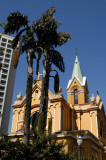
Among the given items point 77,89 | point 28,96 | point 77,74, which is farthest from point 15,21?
point 77,74

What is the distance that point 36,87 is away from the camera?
28406 mm

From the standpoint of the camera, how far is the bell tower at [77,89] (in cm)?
3731

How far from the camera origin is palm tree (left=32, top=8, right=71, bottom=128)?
17750 millimetres

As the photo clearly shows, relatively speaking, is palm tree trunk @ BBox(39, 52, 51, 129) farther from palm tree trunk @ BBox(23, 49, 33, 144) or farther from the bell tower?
the bell tower

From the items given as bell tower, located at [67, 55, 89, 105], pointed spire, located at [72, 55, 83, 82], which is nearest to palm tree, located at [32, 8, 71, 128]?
bell tower, located at [67, 55, 89, 105]

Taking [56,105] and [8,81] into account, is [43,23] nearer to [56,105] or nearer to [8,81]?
[56,105]

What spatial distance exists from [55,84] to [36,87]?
11100 millimetres

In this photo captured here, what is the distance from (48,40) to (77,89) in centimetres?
2214

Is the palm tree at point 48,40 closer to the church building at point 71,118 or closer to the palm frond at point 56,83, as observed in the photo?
the palm frond at point 56,83

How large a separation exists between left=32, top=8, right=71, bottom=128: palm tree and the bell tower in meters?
19.0

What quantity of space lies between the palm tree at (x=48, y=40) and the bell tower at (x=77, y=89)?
1901 centimetres

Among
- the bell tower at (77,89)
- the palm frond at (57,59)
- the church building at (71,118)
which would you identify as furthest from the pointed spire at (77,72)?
the palm frond at (57,59)

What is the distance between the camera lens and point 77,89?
3922cm

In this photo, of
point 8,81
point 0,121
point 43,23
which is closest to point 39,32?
point 43,23
